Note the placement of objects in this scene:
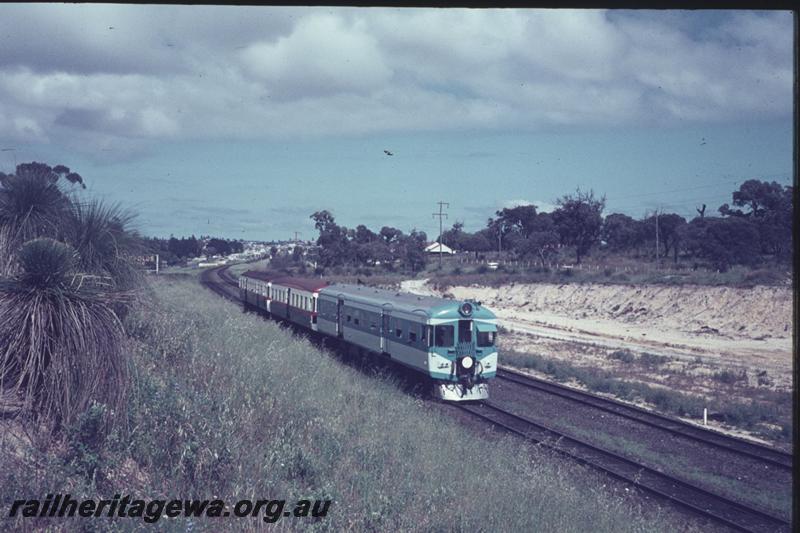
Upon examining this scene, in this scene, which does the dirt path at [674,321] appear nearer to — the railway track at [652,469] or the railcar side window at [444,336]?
the railway track at [652,469]

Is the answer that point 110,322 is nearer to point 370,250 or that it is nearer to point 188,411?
point 188,411

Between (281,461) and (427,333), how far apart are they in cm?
1085

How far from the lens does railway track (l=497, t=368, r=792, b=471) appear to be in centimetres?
1475

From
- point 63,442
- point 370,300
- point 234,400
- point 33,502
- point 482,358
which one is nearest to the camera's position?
point 33,502

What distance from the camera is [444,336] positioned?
1791 centimetres

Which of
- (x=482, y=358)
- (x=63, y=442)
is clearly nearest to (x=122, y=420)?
(x=63, y=442)

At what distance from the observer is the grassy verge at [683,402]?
18.4 m

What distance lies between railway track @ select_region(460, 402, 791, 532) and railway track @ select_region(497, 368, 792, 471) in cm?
301

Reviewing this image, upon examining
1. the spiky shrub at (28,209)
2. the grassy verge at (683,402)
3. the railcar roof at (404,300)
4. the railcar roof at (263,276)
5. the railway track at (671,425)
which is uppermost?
the spiky shrub at (28,209)

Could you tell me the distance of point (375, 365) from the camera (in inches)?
874

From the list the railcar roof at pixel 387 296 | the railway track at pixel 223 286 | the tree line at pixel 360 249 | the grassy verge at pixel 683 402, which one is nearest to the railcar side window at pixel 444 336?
the railcar roof at pixel 387 296

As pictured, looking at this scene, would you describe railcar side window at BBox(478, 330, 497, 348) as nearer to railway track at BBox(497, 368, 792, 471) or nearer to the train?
the train

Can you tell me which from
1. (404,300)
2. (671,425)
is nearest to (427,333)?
(404,300)

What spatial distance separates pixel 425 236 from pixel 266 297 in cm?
6147
